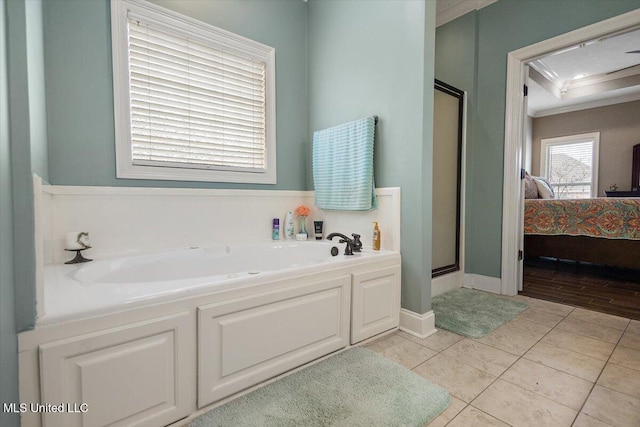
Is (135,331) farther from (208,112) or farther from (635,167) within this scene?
(635,167)

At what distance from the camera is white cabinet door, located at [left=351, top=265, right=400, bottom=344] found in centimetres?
177


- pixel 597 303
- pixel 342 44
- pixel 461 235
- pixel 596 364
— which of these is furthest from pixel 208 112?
pixel 597 303

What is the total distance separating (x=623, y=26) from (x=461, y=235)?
1.93 metres

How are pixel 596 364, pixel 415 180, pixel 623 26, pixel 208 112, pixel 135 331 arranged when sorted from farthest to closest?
pixel 208 112, pixel 623 26, pixel 415 180, pixel 596 364, pixel 135 331

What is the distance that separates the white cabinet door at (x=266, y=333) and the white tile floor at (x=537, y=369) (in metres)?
0.40

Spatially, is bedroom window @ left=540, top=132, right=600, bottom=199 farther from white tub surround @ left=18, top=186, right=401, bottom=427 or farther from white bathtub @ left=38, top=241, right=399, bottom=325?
white bathtub @ left=38, top=241, right=399, bottom=325

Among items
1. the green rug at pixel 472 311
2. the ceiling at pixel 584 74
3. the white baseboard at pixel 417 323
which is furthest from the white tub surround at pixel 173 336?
the ceiling at pixel 584 74

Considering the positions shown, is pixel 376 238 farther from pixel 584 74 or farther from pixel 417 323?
pixel 584 74

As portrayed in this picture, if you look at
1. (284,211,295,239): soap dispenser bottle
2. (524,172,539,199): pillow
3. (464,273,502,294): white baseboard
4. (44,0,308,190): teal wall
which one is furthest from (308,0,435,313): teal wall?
(524,172,539,199): pillow

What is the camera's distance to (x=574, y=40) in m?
2.33

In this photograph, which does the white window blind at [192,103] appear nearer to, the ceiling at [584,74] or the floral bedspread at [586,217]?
the ceiling at [584,74]

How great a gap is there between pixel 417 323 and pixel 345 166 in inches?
48.8

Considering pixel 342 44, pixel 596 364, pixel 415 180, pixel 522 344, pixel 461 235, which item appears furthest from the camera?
pixel 461 235

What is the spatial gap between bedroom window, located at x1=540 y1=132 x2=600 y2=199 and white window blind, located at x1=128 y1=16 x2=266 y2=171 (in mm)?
Result: 6619
